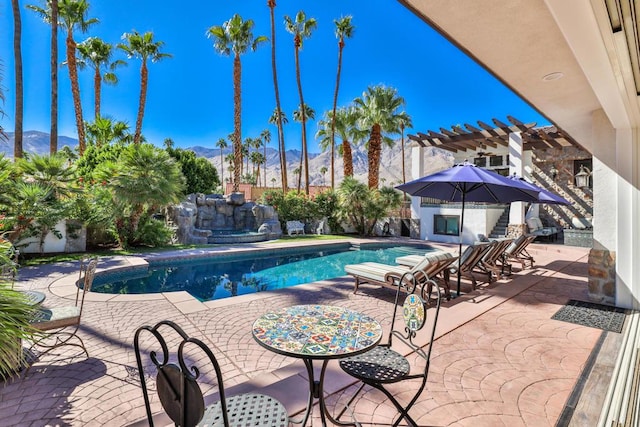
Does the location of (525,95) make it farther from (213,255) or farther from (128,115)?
(128,115)

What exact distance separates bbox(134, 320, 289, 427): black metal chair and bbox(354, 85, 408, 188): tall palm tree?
18.9 metres

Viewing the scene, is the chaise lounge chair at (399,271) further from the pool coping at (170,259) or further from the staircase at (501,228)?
the staircase at (501,228)

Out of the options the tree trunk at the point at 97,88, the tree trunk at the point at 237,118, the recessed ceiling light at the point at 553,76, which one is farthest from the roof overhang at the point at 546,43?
the tree trunk at the point at 97,88

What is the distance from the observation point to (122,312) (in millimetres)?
4941

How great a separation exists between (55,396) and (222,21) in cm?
2620

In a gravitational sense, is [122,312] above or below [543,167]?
below

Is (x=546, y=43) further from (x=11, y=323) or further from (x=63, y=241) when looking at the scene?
(x=63, y=241)

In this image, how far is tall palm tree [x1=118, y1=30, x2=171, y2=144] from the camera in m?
21.0

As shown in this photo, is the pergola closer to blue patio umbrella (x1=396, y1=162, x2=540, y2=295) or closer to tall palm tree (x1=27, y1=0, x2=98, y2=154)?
blue patio umbrella (x1=396, y1=162, x2=540, y2=295)

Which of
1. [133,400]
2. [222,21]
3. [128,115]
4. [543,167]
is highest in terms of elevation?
[222,21]

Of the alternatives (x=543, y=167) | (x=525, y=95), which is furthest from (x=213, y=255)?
(x=543, y=167)

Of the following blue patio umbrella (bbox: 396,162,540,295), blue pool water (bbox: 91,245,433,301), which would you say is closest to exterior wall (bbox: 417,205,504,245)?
blue pool water (bbox: 91,245,433,301)

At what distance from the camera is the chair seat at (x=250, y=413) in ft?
5.50

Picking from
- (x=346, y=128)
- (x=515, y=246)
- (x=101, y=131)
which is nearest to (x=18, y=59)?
(x=101, y=131)
